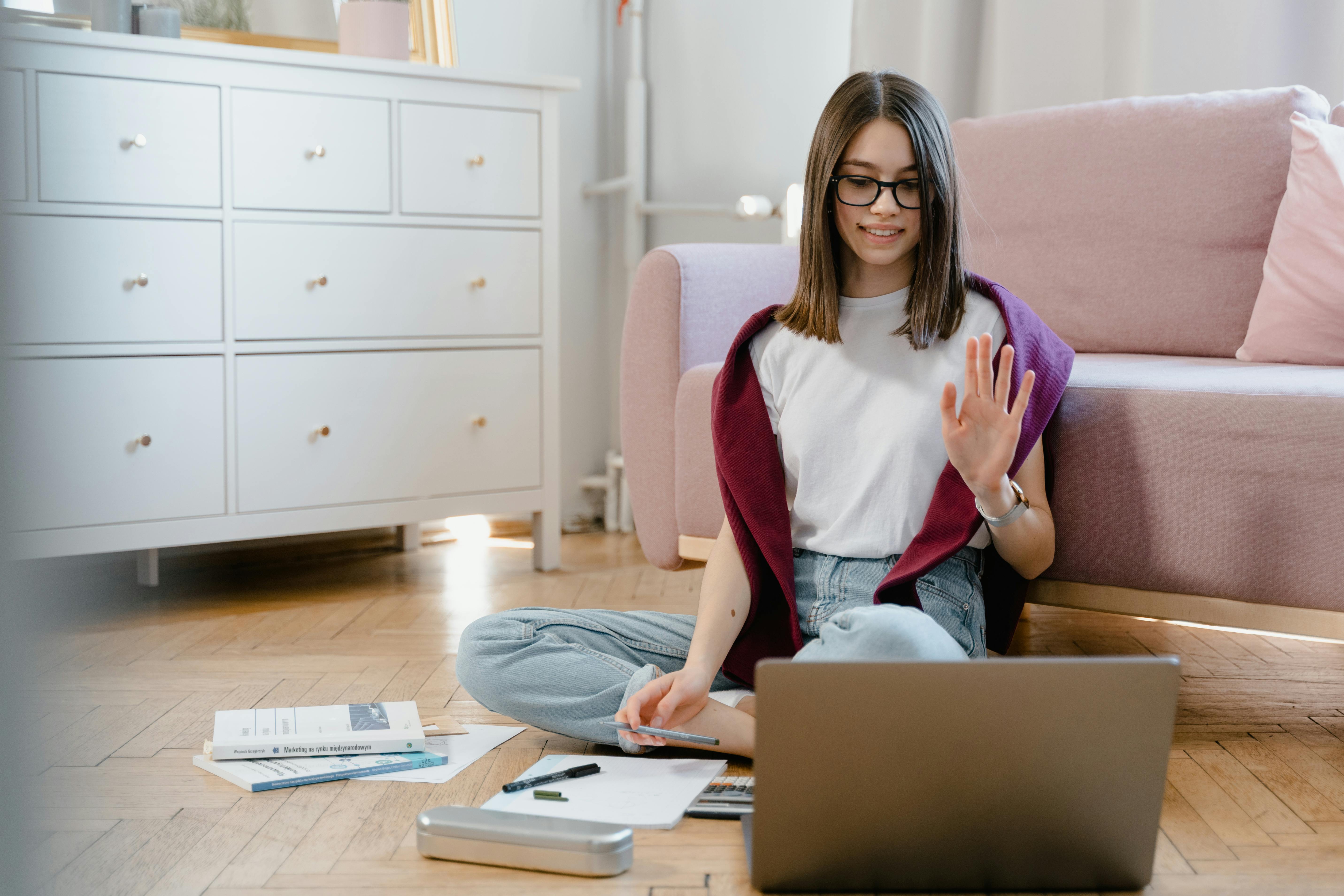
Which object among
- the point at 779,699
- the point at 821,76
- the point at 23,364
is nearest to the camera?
the point at 23,364

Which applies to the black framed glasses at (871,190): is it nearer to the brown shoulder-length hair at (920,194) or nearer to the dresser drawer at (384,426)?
the brown shoulder-length hair at (920,194)

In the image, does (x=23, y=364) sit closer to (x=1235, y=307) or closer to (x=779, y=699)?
(x=779, y=699)

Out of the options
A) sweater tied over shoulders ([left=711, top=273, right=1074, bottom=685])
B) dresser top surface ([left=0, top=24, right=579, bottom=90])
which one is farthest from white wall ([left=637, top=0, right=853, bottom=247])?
sweater tied over shoulders ([left=711, top=273, right=1074, bottom=685])

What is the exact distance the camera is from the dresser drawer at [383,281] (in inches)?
83.0

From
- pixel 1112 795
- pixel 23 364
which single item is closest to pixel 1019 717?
pixel 1112 795

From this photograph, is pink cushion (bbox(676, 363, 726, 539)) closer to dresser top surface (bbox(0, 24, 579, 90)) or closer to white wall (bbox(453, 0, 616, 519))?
dresser top surface (bbox(0, 24, 579, 90))

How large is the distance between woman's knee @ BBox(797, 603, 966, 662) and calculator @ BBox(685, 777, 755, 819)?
14cm

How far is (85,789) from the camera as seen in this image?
1129mm

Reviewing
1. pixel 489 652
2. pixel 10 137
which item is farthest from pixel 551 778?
pixel 10 137

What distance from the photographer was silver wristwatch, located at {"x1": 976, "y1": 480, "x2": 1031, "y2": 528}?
118cm

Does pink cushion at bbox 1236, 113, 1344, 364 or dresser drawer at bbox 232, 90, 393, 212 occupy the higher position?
dresser drawer at bbox 232, 90, 393, 212

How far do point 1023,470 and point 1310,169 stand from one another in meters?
0.73

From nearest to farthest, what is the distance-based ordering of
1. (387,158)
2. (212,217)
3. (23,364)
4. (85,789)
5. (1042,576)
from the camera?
(23,364) < (85,789) < (1042,576) < (212,217) < (387,158)

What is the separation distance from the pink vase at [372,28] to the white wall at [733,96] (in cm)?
78
